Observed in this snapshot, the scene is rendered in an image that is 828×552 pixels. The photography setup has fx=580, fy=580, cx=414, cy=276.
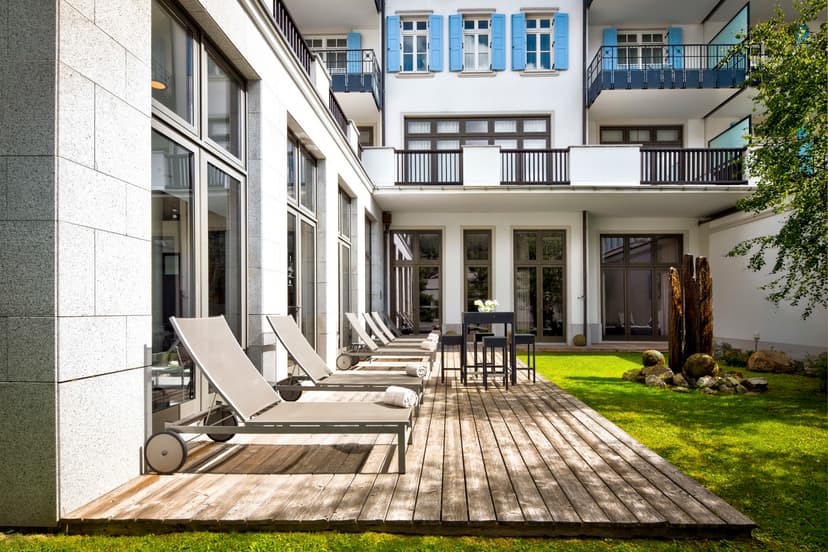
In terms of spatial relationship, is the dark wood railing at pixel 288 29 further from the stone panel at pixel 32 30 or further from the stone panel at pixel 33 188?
the stone panel at pixel 33 188

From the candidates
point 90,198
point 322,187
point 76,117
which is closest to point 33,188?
point 90,198

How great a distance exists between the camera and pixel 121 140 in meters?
2.83

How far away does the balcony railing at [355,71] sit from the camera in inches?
534

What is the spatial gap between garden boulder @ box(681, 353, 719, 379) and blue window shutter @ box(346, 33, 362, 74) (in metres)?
10.5

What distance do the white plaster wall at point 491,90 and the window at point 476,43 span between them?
37 cm

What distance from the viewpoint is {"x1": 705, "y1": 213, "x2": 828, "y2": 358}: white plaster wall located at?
10359 millimetres

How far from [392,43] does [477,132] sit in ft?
10.2

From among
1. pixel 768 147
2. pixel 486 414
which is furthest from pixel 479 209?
pixel 486 414

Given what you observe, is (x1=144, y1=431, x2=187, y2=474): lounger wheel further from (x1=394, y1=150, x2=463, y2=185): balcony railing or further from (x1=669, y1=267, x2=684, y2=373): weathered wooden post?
(x1=394, y1=150, x2=463, y2=185): balcony railing

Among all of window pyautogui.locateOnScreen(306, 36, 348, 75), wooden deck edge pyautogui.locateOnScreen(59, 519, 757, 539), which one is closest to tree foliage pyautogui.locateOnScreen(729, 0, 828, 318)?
wooden deck edge pyautogui.locateOnScreen(59, 519, 757, 539)

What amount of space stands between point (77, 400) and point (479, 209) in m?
12.3

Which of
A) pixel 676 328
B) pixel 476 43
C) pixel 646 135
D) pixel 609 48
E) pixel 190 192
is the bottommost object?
pixel 676 328

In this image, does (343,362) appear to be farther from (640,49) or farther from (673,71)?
(640,49)

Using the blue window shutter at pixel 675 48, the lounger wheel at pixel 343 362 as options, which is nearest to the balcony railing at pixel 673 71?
the blue window shutter at pixel 675 48
